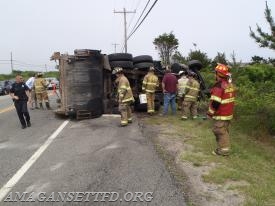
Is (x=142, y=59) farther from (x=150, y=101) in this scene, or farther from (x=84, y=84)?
(x=84, y=84)

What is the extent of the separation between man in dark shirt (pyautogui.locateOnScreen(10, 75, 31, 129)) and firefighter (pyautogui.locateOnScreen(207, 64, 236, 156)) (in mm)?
6887

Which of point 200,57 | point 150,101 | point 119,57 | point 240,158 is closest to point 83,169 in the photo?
point 240,158

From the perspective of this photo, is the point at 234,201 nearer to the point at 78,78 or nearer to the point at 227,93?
the point at 227,93

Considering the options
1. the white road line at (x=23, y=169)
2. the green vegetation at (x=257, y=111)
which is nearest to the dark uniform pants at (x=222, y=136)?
the white road line at (x=23, y=169)

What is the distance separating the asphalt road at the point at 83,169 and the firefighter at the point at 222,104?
4.73 ft

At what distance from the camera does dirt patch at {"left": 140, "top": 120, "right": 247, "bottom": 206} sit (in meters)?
6.42

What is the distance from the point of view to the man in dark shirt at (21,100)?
46.5 feet

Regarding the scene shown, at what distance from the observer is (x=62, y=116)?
631 inches

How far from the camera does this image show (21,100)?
14.3 meters

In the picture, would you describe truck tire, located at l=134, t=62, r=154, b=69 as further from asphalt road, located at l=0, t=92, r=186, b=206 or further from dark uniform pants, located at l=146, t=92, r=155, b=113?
asphalt road, located at l=0, t=92, r=186, b=206

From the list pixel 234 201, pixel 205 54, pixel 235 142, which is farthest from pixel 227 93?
pixel 205 54

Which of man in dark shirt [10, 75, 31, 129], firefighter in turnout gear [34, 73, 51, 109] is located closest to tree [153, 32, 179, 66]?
firefighter in turnout gear [34, 73, 51, 109]

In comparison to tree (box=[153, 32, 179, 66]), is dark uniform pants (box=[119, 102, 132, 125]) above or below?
below

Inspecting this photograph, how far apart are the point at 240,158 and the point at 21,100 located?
7.74 metres
